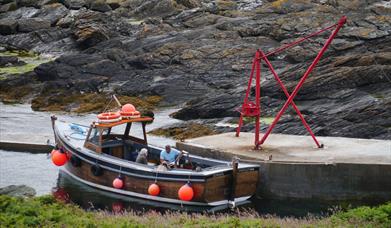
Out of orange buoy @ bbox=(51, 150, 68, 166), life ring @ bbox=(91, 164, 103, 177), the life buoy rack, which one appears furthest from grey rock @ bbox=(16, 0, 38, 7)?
life ring @ bbox=(91, 164, 103, 177)

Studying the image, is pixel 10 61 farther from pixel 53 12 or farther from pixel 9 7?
pixel 9 7

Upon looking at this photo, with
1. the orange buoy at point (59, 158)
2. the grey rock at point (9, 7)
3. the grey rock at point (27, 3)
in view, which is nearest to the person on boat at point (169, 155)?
the orange buoy at point (59, 158)

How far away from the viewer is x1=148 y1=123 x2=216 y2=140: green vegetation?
108 ft

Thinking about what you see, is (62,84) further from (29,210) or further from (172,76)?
(29,210)

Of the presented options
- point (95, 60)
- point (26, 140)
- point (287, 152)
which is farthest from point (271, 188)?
point (95, 60)

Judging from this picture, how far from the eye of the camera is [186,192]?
2116 cm

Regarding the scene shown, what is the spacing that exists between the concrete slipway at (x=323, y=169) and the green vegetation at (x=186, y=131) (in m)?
7.72

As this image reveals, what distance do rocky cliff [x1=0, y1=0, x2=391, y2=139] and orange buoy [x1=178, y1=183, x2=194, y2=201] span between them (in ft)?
33.4

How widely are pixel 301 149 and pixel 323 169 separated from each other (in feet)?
8.83

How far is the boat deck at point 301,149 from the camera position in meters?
22.6

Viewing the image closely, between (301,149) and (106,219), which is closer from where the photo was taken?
(106,219)

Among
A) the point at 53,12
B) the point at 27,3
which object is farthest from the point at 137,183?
the point at 27,3

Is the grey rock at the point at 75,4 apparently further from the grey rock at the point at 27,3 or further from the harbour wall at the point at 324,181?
the harbour wall at the point at 324,181

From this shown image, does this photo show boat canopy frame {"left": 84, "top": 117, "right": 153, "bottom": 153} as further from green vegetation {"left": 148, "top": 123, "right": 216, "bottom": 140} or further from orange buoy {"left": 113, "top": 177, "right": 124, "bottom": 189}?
green vegetation {"left": 148, "top": 123, "right": 216, "bottom": 140}
